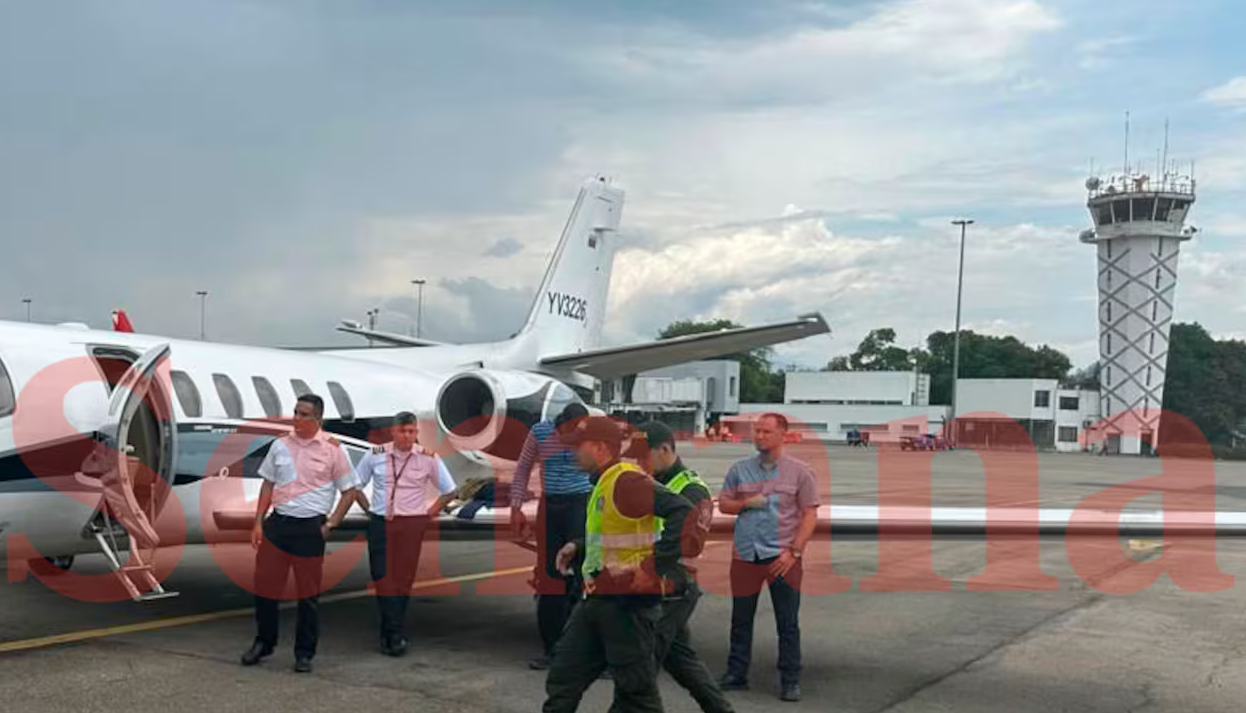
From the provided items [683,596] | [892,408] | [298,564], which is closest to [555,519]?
[298,564]

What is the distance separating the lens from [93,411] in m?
8.43

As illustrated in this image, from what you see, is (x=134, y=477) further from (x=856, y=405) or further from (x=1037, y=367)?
(x=1037, y=367)

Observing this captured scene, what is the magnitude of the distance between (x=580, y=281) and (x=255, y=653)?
10.9 meters

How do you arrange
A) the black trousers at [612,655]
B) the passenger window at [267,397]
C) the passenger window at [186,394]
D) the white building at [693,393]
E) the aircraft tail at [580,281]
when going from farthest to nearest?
the white building at [693,393]
the aircraft tail at [580,281]
the passenger window at [267,397]
the passenger window at [186,394]
the black trousers at [612,655]

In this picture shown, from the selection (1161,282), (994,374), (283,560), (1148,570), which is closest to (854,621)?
(283,560)

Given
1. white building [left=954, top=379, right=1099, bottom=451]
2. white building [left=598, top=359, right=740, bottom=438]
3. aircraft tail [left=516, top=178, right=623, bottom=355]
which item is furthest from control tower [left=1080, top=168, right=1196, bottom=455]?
aircraft tail [left=516, top=178, right=623, bottom=355]

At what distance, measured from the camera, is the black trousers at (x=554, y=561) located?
8.04 metres

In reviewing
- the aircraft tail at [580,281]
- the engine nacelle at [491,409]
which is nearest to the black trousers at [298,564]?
the engine nacelle at [491,409]

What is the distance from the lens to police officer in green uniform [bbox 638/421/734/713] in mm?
5625

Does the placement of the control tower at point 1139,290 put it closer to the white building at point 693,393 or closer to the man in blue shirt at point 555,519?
the white building at point 693,393

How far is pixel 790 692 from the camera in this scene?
24.2 feet

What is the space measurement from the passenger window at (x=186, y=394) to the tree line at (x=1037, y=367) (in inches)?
3569

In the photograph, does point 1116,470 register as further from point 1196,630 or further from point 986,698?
point 986,698

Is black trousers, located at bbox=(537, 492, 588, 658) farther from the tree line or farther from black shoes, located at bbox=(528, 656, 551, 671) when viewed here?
the tree line
